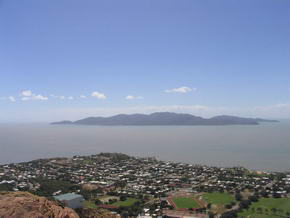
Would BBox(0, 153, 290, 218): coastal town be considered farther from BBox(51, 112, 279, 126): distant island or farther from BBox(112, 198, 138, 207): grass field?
BBox(51, 112, 279, 126): distant island

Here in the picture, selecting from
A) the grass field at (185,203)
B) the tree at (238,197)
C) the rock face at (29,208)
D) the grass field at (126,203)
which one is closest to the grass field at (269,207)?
the tree at (238,197)

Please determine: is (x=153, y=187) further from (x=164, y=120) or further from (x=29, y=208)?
(x=164, y=120)

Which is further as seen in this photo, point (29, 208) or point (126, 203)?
point (126, 203)

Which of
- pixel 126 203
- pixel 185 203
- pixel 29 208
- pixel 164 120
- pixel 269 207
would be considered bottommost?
pixel 126 203

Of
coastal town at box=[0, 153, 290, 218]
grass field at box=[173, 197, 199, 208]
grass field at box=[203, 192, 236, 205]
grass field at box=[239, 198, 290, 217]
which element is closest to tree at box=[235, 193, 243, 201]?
coastal town at box=[0, 153, 290, 218]

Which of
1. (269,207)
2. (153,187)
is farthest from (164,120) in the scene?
(269,207)

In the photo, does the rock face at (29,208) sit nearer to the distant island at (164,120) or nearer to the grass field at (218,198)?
the grass field at (218,198)

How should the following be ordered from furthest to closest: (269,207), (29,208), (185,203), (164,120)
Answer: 1. (164,120)
2. (185,203)
3. (269,207)
4. (29,208)

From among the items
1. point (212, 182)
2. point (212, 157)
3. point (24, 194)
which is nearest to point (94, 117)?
point (212, 157)
